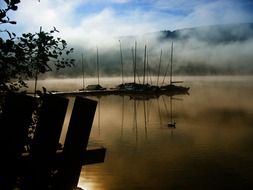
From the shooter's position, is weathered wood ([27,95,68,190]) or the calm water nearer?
weathered wood ([27,95,68,190])

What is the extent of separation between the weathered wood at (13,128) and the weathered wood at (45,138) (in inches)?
6.5

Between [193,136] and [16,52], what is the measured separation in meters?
42.8

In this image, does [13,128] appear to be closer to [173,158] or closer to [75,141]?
[75,141]

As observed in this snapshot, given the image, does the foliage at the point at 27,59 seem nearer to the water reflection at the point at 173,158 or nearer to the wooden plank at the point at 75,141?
the wooden plank at the point at 75,141

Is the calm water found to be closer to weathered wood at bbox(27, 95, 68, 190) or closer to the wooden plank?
the wooden plank

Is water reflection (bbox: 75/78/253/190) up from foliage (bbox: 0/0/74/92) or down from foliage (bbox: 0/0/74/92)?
down

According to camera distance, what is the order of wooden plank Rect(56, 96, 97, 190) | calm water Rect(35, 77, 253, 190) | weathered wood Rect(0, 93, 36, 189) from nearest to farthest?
weathered wood Rect(0, 93, 36, 189) → wooden plank Rect(56, 96, 97, 190) → calm water Rect(35, 77, 253, 190)

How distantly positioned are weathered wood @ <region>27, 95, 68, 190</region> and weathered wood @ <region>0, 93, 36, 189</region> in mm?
164

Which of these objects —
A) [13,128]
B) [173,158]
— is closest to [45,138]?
[13,128]

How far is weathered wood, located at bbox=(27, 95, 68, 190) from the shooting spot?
404 centimetres

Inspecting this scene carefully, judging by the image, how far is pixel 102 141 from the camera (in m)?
45.1

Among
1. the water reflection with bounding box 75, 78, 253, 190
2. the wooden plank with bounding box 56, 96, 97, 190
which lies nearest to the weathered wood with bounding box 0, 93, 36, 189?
the wooden plank with bounding box 56, 96, 97, 190

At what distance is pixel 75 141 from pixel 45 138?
0.41 meters

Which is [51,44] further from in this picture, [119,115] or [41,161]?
[119,115]
